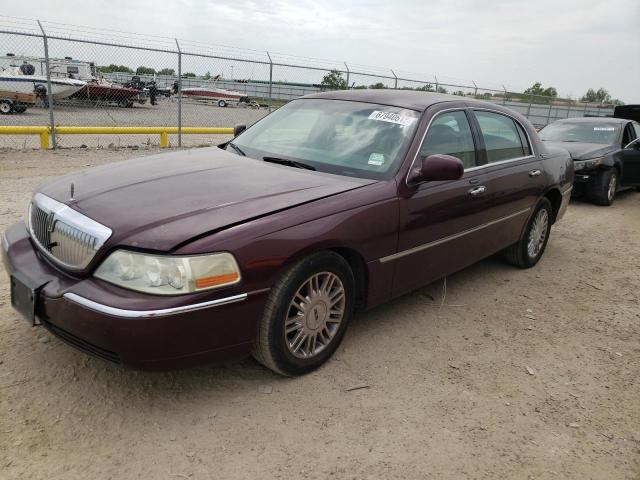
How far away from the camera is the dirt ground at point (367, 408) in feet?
8.12

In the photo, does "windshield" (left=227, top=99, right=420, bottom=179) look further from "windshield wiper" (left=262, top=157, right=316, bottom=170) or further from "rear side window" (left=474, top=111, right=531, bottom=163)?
"rear side window" (left=474, top=111, right=531, bottom=163)

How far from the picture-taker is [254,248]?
8.73 feet

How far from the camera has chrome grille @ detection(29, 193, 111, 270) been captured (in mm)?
2617

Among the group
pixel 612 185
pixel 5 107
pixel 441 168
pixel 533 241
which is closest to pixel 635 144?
pixel 612 185

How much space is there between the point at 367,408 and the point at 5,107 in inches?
757

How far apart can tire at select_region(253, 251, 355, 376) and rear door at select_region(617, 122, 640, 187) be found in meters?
7.88

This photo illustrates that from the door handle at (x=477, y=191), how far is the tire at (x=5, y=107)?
18.3m

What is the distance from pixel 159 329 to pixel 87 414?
688 millimetres

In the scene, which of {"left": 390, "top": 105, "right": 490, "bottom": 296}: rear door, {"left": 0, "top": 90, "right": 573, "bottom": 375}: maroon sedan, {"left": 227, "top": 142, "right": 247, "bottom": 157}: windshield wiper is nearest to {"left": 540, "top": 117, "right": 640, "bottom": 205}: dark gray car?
{"left": 0, "top": 90, "right": 573, "bottom": 375}: maroon sedan

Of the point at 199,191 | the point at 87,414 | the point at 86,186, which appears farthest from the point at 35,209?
the point at 87,414

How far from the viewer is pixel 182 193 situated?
9.83ft

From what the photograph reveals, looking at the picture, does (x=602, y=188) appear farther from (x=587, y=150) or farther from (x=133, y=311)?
(x=133, y=311)

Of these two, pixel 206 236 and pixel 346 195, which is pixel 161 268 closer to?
pixel 206 236

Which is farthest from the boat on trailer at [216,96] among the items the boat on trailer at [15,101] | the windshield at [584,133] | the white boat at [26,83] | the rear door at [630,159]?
the rear door at [630,159]
